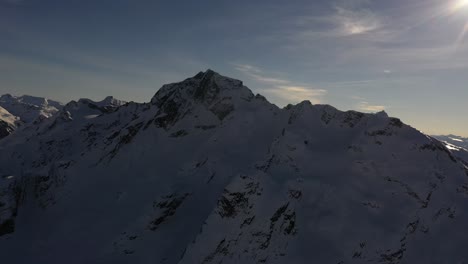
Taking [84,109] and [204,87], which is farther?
[84,109]

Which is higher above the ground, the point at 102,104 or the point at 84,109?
the point at 102,104

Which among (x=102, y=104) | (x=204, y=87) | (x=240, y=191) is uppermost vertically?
(x=204, y=87)

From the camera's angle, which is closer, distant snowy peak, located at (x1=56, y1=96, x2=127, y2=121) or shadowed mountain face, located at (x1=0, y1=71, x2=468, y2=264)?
shadowed mountain face, located at (x1=0, y1=71, x2=468, y2=264)

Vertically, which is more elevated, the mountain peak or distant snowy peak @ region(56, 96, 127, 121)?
the mountain peak

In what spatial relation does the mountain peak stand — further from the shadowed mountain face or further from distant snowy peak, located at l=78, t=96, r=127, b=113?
distant snowy peak, located at l=78, t=96, r=127, b=113

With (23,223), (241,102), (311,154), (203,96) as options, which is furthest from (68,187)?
(311,154)

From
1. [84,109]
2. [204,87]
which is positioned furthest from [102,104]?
[204,87]

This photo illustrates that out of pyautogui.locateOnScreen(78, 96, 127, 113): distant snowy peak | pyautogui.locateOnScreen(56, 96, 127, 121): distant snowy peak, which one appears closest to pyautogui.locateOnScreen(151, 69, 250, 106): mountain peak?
pyautogui.locateOnScreen(56, 96, 127, 121): distant snowy peak

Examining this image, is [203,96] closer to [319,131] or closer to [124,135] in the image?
[124,135]

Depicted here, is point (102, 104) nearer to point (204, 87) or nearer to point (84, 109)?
point (84, 109)

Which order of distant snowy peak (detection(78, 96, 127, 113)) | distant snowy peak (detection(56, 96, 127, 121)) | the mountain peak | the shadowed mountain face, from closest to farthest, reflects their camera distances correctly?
the shadowed mountain face, the mountain peak, distant snowy peak (detection(56, 96, 127, 121)), distant snowy peak (detection(78, 96, 127, 113))
